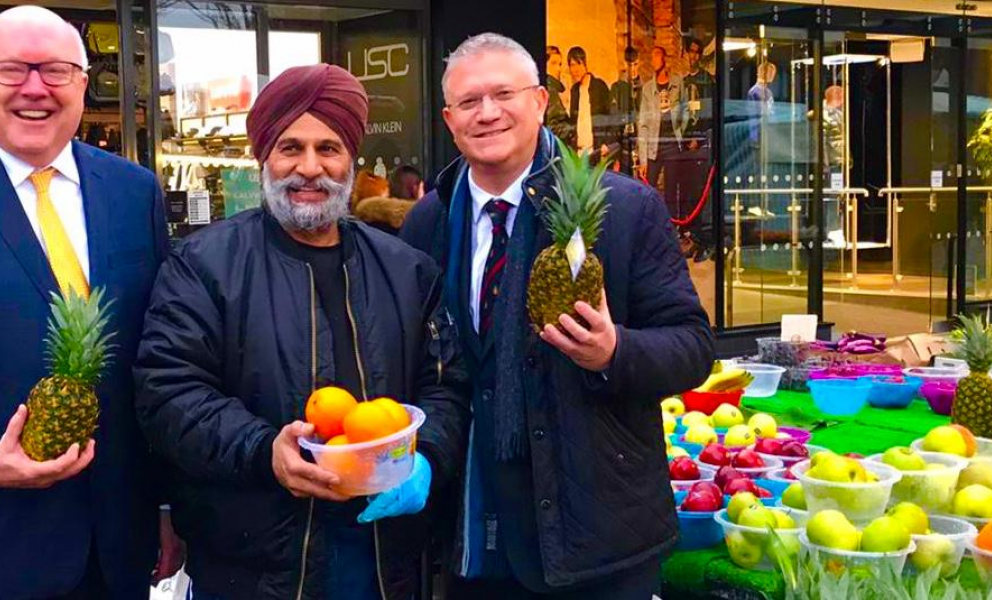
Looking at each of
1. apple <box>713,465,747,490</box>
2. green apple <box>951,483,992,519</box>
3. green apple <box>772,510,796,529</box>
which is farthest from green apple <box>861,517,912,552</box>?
apple <box>713,465,747,490</box>

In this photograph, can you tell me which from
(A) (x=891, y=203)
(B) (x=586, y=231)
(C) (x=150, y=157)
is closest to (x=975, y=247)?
(A) (x=891, y=203)

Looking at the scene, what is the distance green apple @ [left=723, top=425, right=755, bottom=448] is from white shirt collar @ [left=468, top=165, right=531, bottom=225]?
5.40 ft

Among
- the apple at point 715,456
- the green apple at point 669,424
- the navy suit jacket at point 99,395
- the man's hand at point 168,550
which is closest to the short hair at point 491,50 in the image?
the navy suit jacket at point 99,395

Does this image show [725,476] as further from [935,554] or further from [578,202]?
[578,202]

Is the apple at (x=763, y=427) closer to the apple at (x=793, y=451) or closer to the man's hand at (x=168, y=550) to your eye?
the apple at (x=793, y=451)

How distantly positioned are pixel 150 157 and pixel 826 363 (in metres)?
4.27

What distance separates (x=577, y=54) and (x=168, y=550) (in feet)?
25.4

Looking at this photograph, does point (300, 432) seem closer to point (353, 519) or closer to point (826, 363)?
point (353, 519)

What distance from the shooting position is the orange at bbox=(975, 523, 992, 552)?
2.81 m

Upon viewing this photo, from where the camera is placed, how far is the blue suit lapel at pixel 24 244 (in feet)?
8.46

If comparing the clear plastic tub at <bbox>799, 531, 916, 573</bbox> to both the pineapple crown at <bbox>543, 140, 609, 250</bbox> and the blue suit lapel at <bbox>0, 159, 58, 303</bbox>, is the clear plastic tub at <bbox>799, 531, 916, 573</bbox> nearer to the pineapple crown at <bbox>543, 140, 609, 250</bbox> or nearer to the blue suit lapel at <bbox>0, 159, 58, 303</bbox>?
the pineapple crown at <bbox>543, 140, 609, 250</bbox>

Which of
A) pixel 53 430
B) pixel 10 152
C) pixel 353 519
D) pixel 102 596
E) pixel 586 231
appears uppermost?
pixel 10 152

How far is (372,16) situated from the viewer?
8320 mm

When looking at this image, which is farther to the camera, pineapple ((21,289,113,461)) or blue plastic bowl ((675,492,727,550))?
blue plastic bowl ((675,492,727,550))
